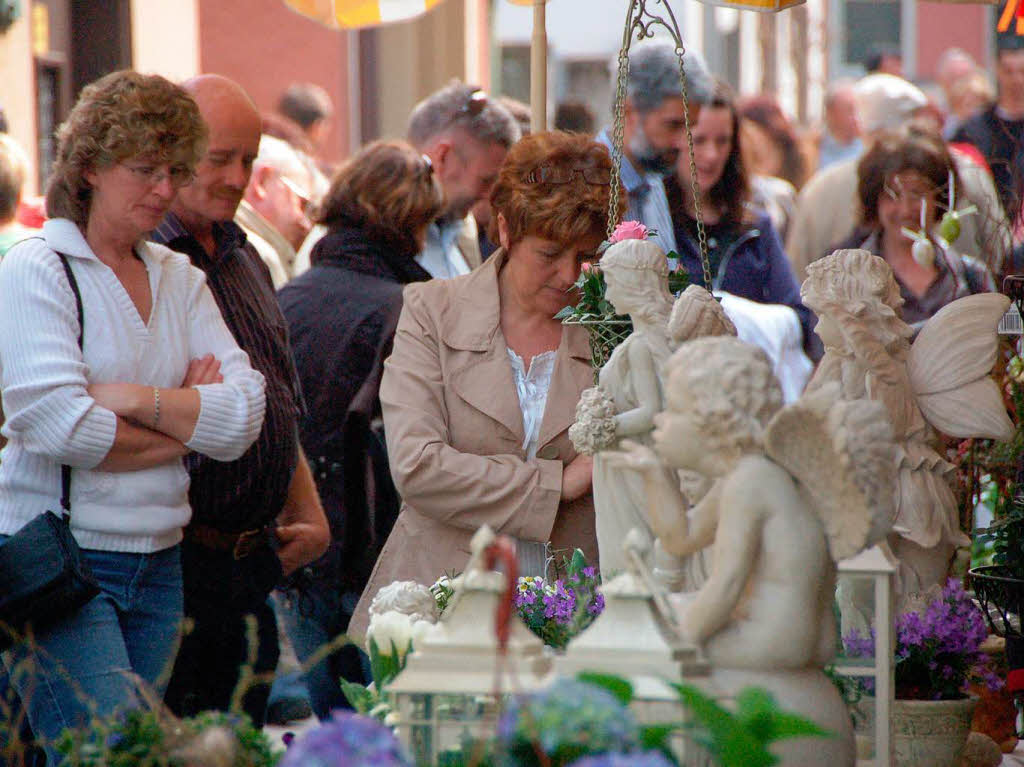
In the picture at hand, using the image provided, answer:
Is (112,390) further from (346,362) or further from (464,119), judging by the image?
(464,119)

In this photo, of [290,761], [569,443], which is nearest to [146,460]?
[569,443]

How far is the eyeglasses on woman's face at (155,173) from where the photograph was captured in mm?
3135

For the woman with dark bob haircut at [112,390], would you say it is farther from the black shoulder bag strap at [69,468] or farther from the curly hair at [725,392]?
the curly hair at [725,392]

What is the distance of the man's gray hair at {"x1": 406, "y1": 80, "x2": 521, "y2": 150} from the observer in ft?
16.6

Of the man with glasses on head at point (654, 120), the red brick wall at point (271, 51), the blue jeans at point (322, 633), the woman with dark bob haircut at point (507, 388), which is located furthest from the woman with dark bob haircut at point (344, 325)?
the red brick wall at point (271, 51)

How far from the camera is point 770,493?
1.99 metres

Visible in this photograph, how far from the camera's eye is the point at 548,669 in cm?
193

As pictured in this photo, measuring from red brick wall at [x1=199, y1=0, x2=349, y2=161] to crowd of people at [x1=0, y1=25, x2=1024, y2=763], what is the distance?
770cm

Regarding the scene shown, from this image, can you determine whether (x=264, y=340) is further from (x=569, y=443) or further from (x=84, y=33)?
(x=84, y=33)

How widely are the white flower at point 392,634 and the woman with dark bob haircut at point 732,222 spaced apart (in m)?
2.92

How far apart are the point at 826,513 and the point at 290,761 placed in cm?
78

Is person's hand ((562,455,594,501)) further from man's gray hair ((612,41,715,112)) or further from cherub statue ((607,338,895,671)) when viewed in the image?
man's gray hair ((612,41,715,112))

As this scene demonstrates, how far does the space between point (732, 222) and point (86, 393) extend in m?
2.93

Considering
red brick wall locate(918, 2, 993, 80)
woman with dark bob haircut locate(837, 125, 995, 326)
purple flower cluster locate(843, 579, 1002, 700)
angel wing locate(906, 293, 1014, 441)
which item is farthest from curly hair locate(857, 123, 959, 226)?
red brick wall locate(918, 2, 993, 80)
